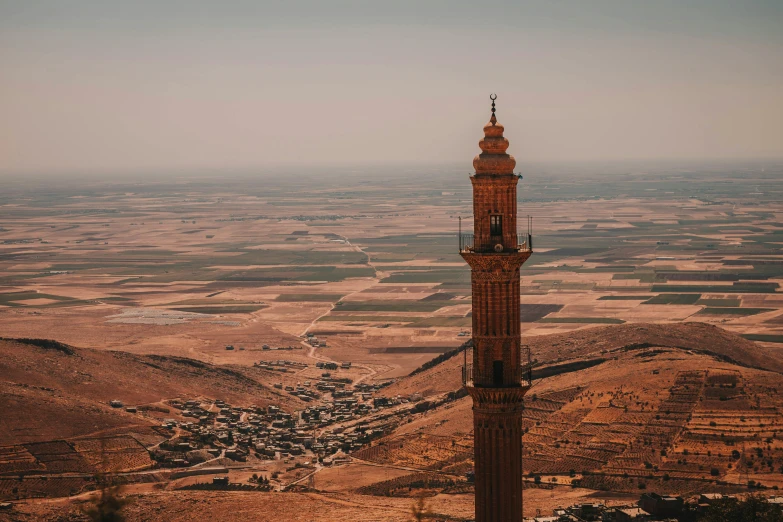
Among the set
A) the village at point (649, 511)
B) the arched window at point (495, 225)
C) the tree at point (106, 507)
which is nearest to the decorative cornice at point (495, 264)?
the arched window at point (495, 225)

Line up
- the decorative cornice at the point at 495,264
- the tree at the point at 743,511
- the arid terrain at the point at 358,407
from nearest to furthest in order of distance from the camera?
1. the decorative cornice at the point at 495,264
2. the tree at the point at 743,511
3. the arid terrain at the point at 358,407

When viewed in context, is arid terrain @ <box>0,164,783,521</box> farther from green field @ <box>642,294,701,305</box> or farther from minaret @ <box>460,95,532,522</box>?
minaret @ <box>460,95,532,522</box>

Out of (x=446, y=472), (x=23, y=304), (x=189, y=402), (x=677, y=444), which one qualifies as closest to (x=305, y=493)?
(x=446, y=472)

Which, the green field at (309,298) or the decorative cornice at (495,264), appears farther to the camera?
the green field at (309,298)

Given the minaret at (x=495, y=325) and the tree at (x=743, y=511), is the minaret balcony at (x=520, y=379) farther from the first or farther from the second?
the tree at (x=743, y=511)

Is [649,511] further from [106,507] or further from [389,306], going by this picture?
[389,306]

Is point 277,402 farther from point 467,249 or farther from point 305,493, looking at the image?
point 467,249

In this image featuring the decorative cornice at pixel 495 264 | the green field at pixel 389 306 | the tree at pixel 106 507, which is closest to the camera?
the tree at pixel 106 507
